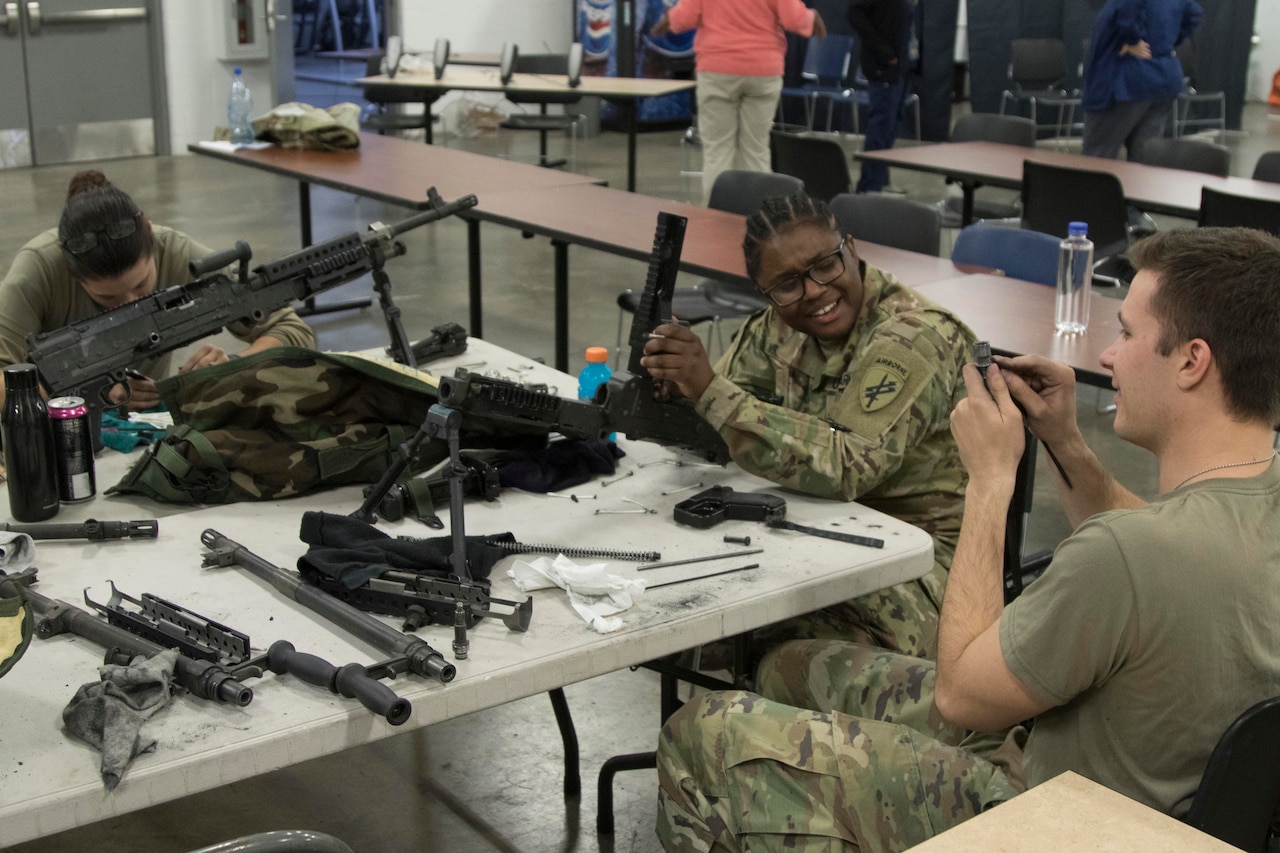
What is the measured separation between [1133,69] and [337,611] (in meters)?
5.99

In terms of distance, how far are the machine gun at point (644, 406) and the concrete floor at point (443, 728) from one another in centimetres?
79

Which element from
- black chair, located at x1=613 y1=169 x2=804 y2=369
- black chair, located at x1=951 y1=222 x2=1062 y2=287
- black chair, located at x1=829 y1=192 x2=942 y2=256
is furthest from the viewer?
black chair, located at x1=613 y1=169 x2=804 y2=369

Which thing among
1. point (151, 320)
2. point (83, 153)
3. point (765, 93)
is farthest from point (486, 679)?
point (83, 153)

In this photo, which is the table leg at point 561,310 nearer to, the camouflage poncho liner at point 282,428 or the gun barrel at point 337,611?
the camouflage poncho liner at point 282,428

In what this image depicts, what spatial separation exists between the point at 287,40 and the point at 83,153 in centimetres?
177

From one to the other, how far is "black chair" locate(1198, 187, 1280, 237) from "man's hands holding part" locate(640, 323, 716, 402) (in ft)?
8.30

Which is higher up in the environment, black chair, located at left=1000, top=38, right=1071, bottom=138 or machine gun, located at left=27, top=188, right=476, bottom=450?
black chair, located at left=1000, top=38, right=1071, bottom=138

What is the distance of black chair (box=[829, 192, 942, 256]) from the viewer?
14.6ft

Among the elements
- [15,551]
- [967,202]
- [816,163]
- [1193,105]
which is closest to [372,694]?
[15,551]

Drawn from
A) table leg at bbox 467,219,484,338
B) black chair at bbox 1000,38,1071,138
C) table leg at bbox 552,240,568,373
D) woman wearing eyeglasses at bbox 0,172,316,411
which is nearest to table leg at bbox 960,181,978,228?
table leg at bbox 552,240,568,373

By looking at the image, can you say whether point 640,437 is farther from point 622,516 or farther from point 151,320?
point 151,320

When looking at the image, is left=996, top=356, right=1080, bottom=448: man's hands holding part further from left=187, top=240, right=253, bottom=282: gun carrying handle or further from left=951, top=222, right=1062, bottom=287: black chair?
left=951, top=222, right=1062, bottom=287: black chair

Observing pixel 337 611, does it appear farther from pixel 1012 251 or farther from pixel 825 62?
pixel 825 62

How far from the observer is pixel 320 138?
6.09 metres
